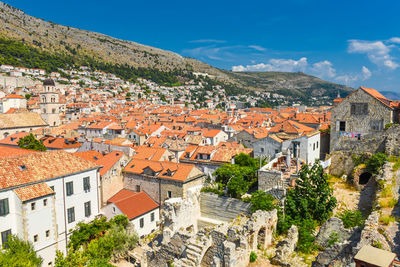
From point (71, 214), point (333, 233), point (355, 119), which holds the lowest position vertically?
point (71, 214)

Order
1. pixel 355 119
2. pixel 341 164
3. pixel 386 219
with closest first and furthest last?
1. pixel 386 219
2. pixel 341 164
3. pixel 355 119

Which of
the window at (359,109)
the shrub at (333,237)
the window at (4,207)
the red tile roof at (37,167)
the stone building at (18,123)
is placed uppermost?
the window at (359,109)

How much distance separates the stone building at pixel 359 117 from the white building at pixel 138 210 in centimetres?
2160

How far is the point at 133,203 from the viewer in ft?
95.3

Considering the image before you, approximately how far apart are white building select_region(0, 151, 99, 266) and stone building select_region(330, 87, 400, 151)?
26468 mm

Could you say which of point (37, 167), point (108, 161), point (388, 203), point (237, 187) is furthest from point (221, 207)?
point (37, 167)

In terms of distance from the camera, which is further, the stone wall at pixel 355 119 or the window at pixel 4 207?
the stone wall at pixel 355 119

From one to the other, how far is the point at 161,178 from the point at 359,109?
888 inches

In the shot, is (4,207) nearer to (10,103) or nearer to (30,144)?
(30,144)

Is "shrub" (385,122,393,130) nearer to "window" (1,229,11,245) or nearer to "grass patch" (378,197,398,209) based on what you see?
"grass patch" (378,197,398,209)

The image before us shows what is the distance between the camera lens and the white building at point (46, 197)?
67.2 feet

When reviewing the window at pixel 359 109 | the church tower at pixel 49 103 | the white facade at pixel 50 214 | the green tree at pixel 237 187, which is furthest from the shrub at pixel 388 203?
the church tower at pixel 49 103

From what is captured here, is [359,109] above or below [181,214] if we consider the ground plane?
above

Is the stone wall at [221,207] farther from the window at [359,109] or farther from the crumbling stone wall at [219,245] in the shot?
the window at [359,109]
